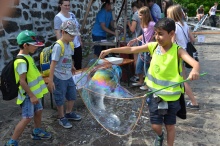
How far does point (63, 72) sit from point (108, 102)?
730mm

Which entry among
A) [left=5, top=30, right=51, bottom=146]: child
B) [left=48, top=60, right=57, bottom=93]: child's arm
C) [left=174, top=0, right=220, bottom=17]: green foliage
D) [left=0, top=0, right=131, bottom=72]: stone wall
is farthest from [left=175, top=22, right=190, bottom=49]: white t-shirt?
[left=174, top=0, right=220, bottom=17]: green foliage

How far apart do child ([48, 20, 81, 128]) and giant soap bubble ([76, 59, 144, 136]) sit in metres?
0.21

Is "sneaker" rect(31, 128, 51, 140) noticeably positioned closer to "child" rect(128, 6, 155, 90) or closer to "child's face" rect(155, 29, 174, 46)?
"child's face" rect(155, 29, 174, 46)

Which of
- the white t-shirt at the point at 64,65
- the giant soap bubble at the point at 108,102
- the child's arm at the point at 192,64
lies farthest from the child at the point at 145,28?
the child's arm at the point at 192,64

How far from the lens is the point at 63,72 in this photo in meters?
4.05

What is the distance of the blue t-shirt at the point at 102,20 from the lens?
6835 millimetres

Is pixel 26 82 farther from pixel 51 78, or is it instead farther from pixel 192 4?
pixel 192 4

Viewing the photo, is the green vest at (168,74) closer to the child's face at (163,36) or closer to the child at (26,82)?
the child's face at (163,36)

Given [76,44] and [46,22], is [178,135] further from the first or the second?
[46,22]

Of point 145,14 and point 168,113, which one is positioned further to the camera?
point 145,14

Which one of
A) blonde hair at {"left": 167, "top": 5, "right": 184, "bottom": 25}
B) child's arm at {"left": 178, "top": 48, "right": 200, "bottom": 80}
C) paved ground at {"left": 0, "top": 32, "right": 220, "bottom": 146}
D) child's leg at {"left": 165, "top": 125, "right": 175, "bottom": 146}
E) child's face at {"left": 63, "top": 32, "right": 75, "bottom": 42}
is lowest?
paved ground at {"left": 0, "top": 32, "right": 220, "bottom": 146}

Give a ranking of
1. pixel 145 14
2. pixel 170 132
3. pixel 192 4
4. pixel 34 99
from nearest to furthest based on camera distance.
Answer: pixel 170 132
pixel 34 99
pixel 145 14
pixel 192 4

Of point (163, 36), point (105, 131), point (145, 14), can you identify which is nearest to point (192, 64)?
point (163, 36)

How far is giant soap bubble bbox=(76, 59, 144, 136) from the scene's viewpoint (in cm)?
372
